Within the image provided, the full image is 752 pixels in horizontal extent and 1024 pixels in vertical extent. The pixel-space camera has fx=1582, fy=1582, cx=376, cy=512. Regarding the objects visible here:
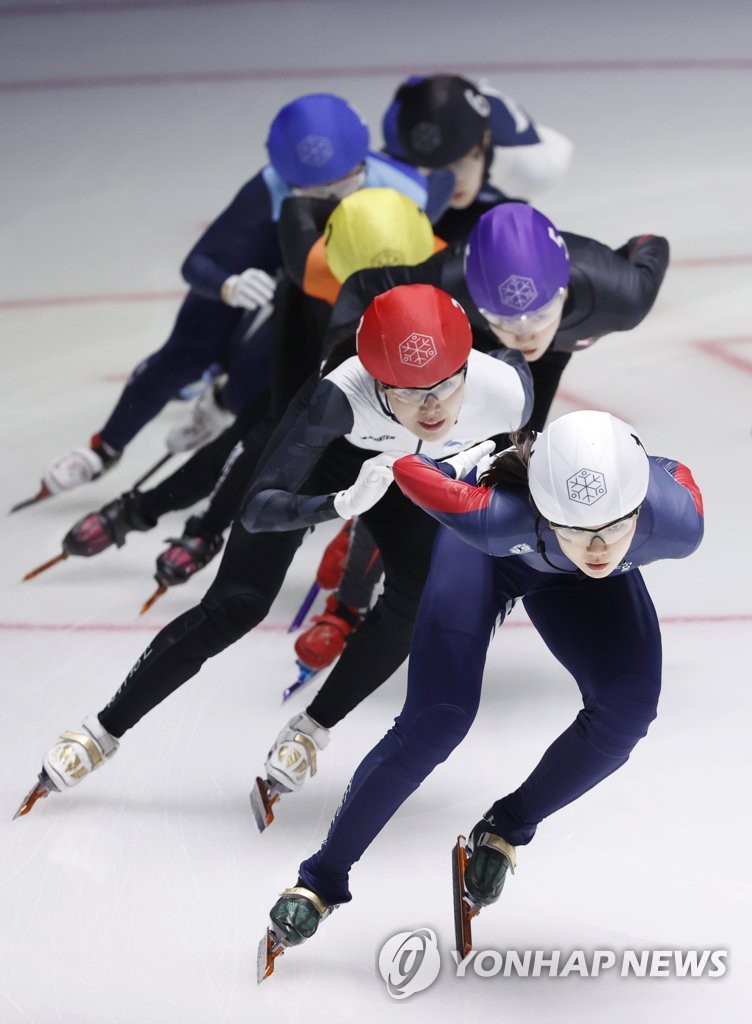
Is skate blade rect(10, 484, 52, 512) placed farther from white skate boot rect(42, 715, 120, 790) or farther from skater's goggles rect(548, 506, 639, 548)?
skater's goggles rect(548, 506, 639, 548)

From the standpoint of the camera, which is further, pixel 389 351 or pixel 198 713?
pixel 198 713

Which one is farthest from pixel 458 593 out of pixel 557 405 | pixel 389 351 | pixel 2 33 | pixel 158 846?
pixel 2 33

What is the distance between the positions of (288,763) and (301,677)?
590mm

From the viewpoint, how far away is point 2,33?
30.7ft

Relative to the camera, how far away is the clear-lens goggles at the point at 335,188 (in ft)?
15.3

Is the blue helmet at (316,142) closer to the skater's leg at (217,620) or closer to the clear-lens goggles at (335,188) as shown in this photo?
the clear-lens goggles at (335,188)

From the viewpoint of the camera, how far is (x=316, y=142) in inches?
181

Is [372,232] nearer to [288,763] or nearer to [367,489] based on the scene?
[367,489]

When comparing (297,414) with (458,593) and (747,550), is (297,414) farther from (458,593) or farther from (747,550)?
→ (747,550)

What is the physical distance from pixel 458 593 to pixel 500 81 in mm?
6152

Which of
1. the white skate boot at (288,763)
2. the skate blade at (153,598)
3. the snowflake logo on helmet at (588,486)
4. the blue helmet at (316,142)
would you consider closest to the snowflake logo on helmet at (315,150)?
the blue helmet at (316,142)

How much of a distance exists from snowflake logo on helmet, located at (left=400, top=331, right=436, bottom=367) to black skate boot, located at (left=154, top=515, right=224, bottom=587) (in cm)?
162

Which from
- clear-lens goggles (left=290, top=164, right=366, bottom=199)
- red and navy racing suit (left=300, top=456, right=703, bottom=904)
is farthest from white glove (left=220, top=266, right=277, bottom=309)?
red and navy racing suit (left=300, top=456, right=703, bottom=904)

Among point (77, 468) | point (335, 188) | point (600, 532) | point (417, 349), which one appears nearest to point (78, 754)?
point (417, 349)
